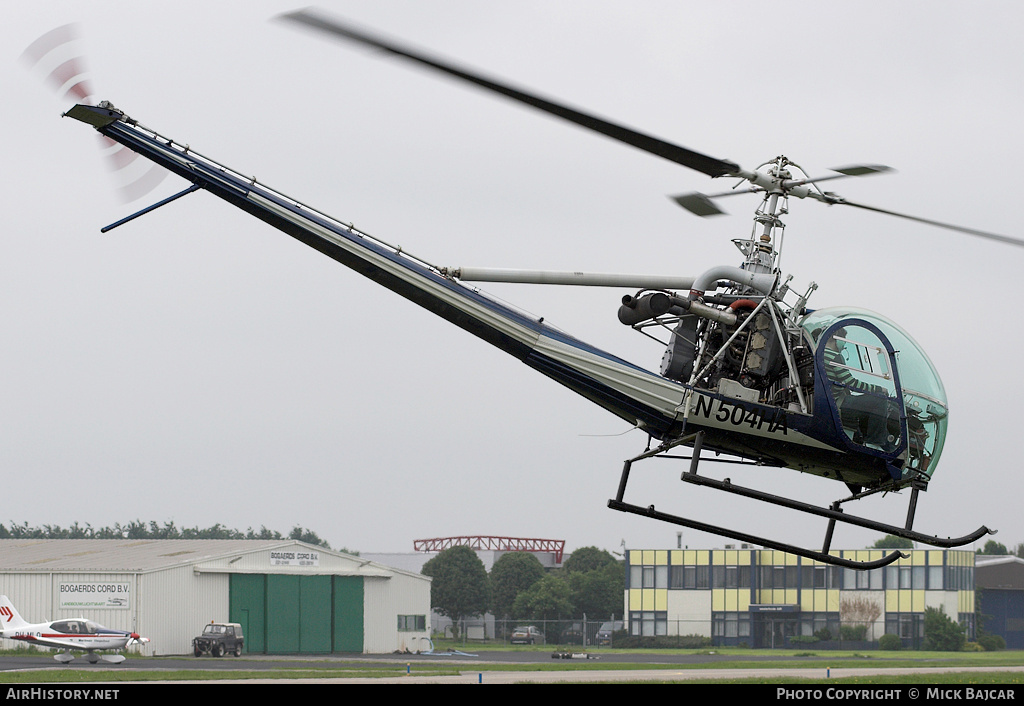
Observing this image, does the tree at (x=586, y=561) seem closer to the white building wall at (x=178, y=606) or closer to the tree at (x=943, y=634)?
the tree at (x=943, y=634)

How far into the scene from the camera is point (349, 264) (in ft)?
46.4


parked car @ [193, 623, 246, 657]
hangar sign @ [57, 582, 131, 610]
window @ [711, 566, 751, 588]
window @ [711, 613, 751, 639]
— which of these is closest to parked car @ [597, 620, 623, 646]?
window @ [711, 613, 751, 639]

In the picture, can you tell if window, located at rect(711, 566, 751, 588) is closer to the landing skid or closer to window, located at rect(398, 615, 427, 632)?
window, located at rect(398, 615, 427, 632)

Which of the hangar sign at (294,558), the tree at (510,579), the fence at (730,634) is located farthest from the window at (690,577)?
the hangar sign at (294,558)

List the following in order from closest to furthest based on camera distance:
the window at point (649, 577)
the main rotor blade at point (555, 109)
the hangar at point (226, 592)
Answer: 1. the main rotor blade at point (555, 109)
2. the hangar at point (226, 592)
3. the window at point (649, 577)

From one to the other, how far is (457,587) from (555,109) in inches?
3044

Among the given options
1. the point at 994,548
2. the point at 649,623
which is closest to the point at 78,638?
the point at 649,623

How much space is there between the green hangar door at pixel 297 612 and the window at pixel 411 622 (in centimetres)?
293

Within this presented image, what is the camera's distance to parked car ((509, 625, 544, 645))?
251 ft

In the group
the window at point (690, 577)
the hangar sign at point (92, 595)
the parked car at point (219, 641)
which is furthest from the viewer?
the window at point (690, 577)

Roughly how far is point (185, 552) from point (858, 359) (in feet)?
157

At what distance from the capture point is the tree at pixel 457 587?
279 feet

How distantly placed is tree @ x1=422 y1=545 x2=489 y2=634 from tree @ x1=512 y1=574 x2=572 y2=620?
2.77 meters
